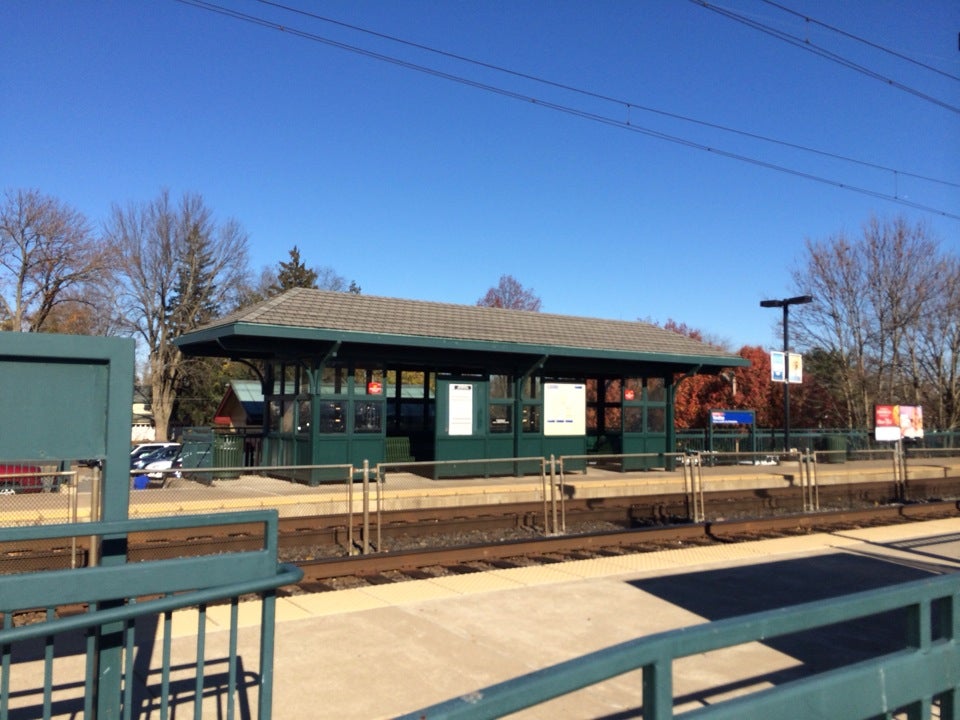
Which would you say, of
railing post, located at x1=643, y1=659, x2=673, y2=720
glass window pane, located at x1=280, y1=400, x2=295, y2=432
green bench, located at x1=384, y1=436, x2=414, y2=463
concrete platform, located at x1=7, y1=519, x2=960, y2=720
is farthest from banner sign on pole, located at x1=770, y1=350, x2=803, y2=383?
railing post, located at x1=643, y1=659, x2=673, y2=720

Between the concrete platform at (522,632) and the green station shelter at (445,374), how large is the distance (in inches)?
352

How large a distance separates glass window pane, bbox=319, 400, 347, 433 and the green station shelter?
0.02 m

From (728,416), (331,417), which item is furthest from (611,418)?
(331,417)

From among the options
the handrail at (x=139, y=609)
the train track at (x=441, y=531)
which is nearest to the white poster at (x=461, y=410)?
the train track at (x=441, y=531)

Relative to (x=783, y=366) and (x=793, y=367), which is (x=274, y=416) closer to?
(x=783, y=366)

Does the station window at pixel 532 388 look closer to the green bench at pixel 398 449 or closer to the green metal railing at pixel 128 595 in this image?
the green bench at pixel 398 449

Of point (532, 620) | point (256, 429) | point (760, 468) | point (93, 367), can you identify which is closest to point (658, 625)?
point (532, 620)

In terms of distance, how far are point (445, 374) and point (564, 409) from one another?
11.2 ft

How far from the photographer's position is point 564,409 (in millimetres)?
21500

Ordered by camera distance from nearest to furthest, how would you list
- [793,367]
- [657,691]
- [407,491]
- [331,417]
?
[657,691] < [407,491] < [331,417] < [793,367]

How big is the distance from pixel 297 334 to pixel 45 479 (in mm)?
5647

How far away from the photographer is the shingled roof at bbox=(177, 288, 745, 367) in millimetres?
17312

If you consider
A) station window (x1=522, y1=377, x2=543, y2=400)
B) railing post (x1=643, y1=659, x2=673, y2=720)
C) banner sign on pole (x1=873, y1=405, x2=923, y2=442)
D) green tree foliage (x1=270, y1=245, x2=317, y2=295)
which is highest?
green tree foliage (x1=270, y1=245, x2=317, y2=295)

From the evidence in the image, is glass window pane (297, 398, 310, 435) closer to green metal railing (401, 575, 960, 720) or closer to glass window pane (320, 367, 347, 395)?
glass window pane (320, 367, 347, 395)
